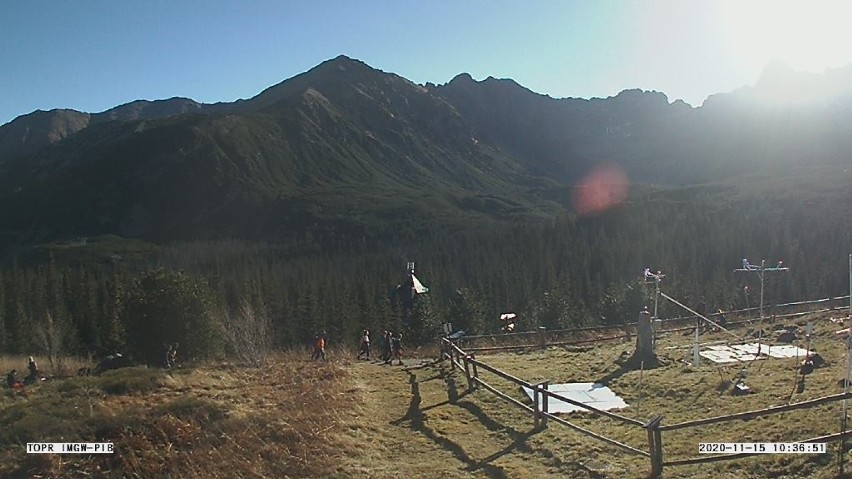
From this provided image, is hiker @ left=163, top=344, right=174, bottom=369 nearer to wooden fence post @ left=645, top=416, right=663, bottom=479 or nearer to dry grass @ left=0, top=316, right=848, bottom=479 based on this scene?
dry grass @ left=0, top=316, right=848, bottom=479

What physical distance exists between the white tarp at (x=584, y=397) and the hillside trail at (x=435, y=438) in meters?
1.35

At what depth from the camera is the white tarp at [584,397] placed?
18953mm

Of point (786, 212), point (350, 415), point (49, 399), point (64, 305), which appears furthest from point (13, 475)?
point (786, 212)

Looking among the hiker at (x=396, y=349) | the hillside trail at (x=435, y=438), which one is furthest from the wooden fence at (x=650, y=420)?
the hiker at (x=396, y=349)

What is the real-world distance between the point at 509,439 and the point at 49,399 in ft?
41.9

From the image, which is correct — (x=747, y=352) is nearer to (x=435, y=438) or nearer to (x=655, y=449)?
(x=655, y=449)

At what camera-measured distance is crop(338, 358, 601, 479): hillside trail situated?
14789 mm

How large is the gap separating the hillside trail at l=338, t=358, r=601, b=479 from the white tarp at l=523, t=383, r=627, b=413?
4.42ft

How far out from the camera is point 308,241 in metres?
199

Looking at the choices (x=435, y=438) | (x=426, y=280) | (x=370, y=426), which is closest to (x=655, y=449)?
(x=435, y=438)

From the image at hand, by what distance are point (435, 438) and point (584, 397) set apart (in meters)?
5.53

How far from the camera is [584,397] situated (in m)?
20.2

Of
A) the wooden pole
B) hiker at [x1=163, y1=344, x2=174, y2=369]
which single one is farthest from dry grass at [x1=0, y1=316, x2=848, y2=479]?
hiker at [x1=163, y1=344, x2=174, y2=369]

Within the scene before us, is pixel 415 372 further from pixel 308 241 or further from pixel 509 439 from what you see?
pixel 308 241
